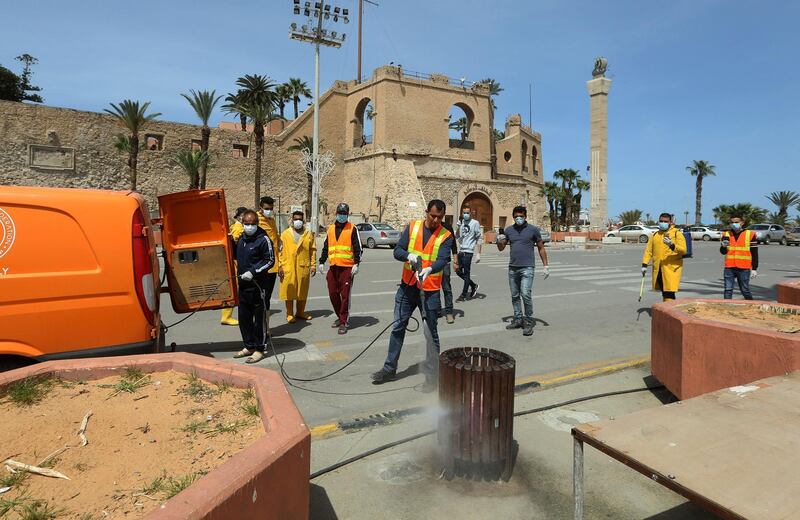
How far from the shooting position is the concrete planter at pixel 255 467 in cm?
162

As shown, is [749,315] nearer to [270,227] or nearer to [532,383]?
[532,383]

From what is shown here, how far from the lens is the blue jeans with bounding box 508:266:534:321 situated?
7305 millimetres

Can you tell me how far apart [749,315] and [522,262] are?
311cm

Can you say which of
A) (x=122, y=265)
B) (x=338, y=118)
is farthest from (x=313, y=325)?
(x=338, y=118)

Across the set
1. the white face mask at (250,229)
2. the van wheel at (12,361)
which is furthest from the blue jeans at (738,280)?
the van wheel at (12,361)

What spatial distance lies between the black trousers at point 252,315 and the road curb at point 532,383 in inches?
88.8

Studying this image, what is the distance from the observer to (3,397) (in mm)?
2602

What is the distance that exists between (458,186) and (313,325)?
3394 centimetres

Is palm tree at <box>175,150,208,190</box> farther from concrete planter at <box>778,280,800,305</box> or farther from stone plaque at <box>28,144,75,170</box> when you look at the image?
concrete planter at <box>778,280,800,305</box>

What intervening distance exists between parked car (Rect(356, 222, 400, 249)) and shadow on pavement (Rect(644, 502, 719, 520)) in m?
24.4

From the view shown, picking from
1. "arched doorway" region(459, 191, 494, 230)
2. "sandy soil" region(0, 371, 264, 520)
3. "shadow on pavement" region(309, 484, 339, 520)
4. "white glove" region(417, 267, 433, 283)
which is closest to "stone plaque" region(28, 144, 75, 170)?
"arched doorway" region(459, 191, 494, 230)

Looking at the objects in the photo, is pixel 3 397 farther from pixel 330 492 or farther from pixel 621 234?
pixel 621 234

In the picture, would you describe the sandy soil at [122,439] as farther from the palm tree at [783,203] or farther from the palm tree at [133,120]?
the palm tree at [783,203]

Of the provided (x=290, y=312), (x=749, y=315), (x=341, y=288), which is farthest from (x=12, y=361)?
(x=749, y=315)
